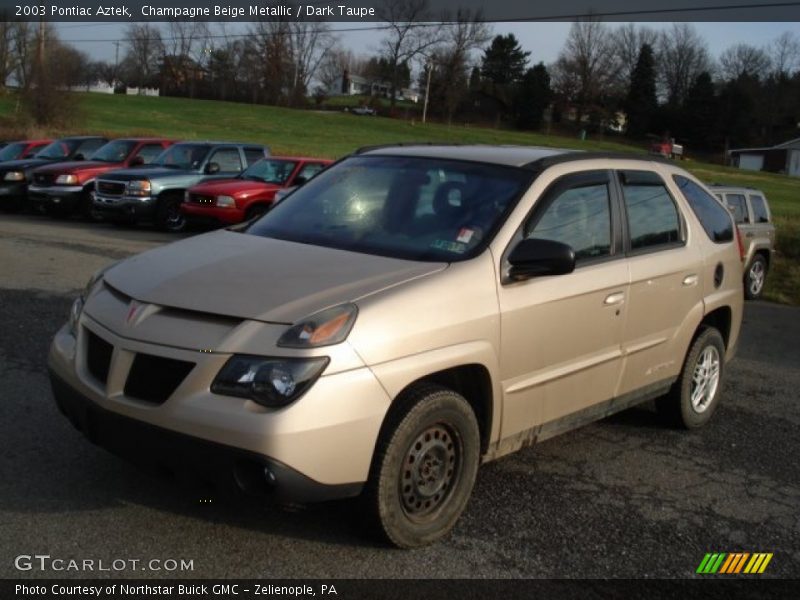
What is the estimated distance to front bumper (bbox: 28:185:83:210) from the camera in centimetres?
1717

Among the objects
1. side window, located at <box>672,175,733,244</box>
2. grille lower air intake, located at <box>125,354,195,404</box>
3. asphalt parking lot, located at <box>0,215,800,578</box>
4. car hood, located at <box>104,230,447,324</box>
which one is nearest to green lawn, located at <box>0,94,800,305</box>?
side window, located at <box>672,175,733,244</box>

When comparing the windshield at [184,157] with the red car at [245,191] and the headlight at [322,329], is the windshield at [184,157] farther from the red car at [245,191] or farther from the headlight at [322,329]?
the headlight at [322,329]

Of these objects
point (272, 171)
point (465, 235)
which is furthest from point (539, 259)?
point (272, 171)

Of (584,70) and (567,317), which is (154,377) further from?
(584,70)

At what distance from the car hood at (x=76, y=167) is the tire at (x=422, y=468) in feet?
50.3

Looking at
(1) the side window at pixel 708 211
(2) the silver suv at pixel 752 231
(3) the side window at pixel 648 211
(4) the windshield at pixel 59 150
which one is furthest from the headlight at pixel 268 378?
(4) the windshield at pixel 59 150

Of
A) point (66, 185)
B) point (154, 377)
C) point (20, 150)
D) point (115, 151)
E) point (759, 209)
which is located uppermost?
point (759, 209)

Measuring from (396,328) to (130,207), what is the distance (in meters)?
13.3

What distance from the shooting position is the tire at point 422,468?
3.59 m

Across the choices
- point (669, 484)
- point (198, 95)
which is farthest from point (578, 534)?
point (198, 95)

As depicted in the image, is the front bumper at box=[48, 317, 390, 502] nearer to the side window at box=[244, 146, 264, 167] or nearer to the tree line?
the side window at box=[244, 146, 264, 167]

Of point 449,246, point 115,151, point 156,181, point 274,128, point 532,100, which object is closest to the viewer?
point 449,246

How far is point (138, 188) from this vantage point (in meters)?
16.0

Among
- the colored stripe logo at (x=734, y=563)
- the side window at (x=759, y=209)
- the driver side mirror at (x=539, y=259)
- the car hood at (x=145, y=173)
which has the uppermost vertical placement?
→ the driver side mirror at (x=539, y=259)
